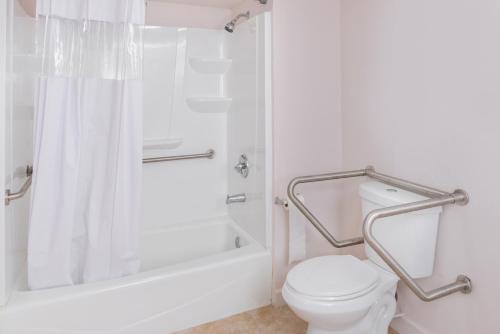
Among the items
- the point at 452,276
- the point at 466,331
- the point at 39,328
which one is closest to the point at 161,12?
the point at 39,328

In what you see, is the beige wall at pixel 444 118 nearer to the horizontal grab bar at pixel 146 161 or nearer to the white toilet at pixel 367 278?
the white toilet at pixel 367 278

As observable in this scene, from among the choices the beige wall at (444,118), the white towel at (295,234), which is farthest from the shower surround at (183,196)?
the beige wall at (444,118)

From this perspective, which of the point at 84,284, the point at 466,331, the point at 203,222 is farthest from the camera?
the point at 203,222

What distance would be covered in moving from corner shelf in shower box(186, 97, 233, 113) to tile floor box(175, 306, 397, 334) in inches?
51.7

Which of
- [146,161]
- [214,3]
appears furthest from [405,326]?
[214,3]

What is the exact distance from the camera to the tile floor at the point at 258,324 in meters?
1.85

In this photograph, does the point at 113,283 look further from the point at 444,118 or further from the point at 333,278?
the point at 444,118

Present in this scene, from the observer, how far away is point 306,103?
2078 mm

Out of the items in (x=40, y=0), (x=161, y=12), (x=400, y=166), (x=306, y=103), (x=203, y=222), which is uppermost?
(x=161, y=12)

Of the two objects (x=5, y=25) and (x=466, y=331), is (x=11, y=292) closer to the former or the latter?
(x=5, y=25)

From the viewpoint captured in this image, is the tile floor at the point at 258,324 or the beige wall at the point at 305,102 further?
the beige wall at the point at 305,102

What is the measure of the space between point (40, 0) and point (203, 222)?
1568 mm

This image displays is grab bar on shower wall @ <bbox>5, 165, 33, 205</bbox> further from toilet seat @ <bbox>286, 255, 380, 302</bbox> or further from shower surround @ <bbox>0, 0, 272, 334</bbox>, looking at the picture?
toilet seat @ <bbox>286, 255, 380, 302</bbox>

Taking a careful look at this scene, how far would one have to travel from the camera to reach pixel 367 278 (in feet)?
4.97
